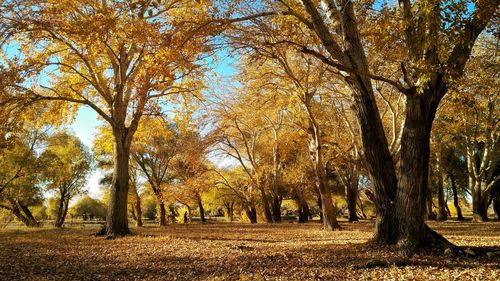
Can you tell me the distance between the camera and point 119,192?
14133 mm

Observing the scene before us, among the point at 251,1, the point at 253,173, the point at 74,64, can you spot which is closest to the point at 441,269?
the point at 251,1

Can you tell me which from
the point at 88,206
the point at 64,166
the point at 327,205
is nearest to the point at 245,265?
the point at 327,205

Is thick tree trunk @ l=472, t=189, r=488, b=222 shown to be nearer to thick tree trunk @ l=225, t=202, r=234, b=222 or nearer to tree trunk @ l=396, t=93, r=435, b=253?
tree trunk @ l=396, t=93, r=435, b=253

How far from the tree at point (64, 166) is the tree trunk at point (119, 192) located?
50.4 feet

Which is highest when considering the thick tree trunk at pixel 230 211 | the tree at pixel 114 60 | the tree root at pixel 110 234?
the tree at pixel 114 60

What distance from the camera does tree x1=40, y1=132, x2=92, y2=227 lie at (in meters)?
27.4

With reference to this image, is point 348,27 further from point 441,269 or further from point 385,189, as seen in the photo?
point 441,269

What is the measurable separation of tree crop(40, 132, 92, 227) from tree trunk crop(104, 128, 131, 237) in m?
15.4

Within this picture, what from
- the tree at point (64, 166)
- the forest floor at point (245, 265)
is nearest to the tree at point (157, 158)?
the tree at point (64, 166)

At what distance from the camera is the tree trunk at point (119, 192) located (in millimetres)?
13828

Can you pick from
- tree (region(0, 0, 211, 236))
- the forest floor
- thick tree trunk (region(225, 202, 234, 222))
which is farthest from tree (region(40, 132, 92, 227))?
the forest floor

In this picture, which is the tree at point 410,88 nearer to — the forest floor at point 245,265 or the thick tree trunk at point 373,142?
the thick tree trunk at point 373,142

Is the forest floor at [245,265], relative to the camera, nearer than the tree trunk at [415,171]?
Yes

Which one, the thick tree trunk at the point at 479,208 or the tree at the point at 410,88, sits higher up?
the tree at the point at 410,88
